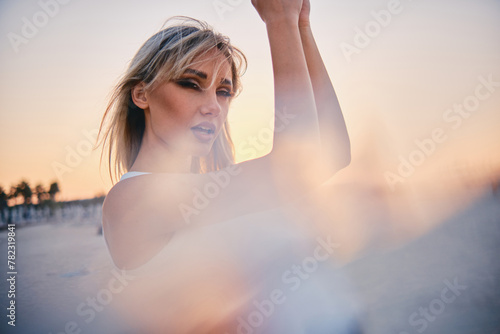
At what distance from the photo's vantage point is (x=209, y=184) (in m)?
1.13

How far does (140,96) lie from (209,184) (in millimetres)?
1001

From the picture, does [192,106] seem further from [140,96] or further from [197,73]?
[140,96]

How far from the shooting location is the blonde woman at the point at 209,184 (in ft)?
3.05

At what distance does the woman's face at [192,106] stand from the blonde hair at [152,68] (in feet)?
0.17

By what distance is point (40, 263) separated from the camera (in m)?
11.0

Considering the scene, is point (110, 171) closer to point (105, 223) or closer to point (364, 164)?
point (105, 223)

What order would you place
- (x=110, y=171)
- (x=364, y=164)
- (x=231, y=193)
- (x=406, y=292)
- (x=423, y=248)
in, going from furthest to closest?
1. (x=423, y=248)
2. (x=406, y=292)
3. (x=364, y=164)
4. (x=110, y=171)
5. (x=231, y=193)

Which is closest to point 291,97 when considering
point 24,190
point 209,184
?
point 209,184

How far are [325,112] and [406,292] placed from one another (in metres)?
7.18

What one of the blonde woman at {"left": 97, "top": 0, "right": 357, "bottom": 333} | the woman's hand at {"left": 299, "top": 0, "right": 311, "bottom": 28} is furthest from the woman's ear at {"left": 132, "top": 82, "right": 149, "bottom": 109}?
the woman's hand at {"left": 299, "top": 0, "right": 311, "bottom": 28}

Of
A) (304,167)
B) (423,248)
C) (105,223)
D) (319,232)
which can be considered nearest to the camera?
(304,167)

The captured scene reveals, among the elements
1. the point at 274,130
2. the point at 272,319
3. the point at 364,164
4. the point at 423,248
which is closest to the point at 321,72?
the point at 274,130

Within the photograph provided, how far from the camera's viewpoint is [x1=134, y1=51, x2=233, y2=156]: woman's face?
5.19ft

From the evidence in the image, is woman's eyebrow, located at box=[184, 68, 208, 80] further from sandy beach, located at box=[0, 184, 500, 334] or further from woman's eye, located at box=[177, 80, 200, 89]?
sandy beach, located at box=[0, 184, 500, 334]
